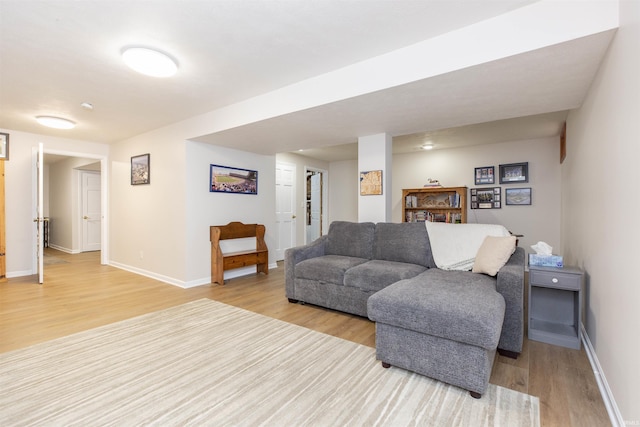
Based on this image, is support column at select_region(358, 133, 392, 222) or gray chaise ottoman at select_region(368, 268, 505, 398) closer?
gray chaise ottoman at select_region(368, 268, 505, 398)

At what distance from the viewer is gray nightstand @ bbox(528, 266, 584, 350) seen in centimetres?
224

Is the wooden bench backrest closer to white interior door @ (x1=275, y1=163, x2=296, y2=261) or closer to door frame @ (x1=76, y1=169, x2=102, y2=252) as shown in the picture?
white interior door @ (x1=275, y1=163, x2=296, y2=261)

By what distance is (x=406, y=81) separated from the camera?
224 cm

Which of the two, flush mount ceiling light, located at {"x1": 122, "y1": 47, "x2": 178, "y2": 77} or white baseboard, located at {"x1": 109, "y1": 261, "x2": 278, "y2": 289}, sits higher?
flush mount ceiling light, located at {"x1": 122, "y1": 47, "x2": 178, "y2": 77}

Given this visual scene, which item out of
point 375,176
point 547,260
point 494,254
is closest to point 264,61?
point 375,176

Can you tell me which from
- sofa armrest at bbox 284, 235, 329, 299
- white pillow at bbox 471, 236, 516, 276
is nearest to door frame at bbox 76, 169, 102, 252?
sofa armrest at bbox 284, 235, 329, 299

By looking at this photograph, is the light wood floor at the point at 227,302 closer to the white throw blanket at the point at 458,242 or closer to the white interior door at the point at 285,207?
the white throw blanket at the point at 458,242

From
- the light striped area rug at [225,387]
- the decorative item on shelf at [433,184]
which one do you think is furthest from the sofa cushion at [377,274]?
the decorative item on shelf at [433,184]

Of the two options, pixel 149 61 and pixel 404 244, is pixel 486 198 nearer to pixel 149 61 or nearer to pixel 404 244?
pixel 404 244

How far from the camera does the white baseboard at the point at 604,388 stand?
1487 mm

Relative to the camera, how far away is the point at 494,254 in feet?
8.24

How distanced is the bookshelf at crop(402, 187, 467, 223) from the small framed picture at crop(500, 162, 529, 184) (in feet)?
2.29

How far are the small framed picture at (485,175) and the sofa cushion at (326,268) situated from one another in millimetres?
3563

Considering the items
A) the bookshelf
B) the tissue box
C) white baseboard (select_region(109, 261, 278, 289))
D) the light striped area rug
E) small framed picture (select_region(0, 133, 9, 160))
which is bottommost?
the light striped area rug
